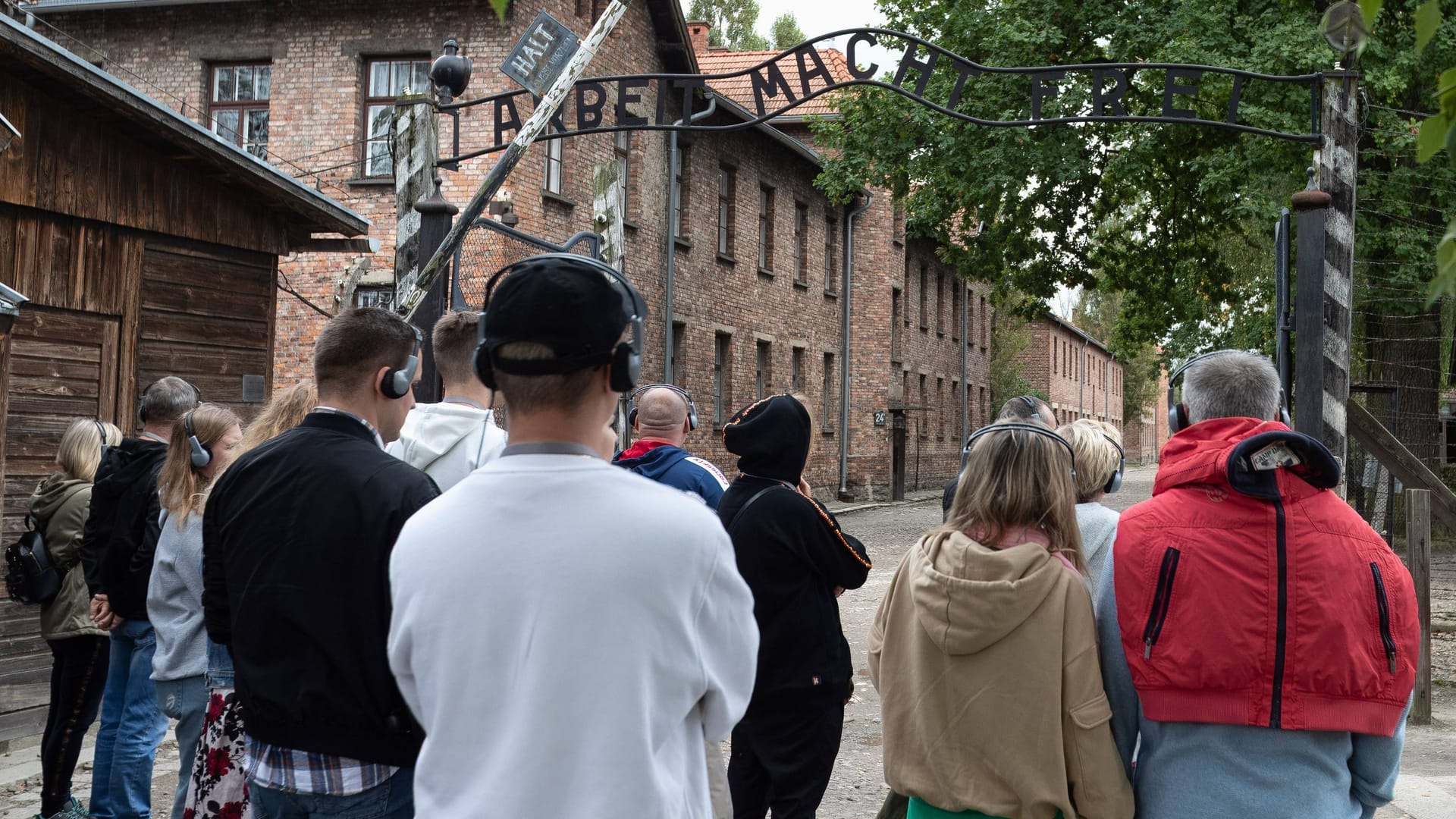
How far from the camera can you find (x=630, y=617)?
1.99m

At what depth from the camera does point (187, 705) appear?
16.4ft

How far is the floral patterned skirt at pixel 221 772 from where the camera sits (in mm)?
3506

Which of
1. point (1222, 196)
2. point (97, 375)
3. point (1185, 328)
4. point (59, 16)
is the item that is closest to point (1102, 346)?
point (1185, 328)

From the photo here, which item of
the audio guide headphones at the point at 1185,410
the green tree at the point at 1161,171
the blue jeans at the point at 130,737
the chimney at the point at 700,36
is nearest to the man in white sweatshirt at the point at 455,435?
the blue jeans at the point at 130,737

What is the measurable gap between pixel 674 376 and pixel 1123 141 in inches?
363

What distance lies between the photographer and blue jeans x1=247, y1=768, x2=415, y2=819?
114 inches

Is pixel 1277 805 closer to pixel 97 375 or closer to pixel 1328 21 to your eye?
pixel 1328 21

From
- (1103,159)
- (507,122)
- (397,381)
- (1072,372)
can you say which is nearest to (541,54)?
(507,122)

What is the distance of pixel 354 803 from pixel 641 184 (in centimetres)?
2088

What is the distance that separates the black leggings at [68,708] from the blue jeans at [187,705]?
1.13 meters

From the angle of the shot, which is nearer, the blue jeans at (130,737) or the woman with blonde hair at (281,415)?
the woman with blonde hair at (281,415)

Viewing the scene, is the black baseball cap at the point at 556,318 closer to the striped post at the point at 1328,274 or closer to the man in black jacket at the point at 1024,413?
the man in black jacket at the point at 1024,413

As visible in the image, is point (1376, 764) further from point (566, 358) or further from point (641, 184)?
point (641, 184)

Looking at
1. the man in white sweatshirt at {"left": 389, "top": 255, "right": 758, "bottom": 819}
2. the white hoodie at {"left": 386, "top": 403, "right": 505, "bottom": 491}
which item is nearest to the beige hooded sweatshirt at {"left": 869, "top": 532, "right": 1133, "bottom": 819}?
the man in white sweatshirt at {"left": 389, "top": 255, "right": 758, "bottom": 819}
